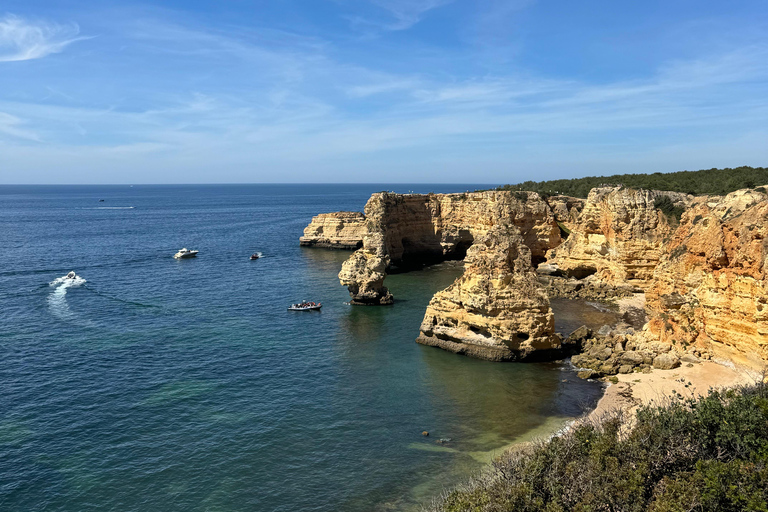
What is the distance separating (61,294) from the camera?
2206 inches

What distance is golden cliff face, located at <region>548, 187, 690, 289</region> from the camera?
2084 inches

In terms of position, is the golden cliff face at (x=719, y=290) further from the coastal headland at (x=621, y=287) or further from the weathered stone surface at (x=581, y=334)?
the weathered stone surface at (x=581, y=334)

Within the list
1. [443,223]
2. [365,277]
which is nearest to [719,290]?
[365,277]

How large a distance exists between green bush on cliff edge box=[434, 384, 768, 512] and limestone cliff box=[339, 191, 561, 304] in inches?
1530

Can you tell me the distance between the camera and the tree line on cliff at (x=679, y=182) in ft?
238

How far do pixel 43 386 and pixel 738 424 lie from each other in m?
36.1

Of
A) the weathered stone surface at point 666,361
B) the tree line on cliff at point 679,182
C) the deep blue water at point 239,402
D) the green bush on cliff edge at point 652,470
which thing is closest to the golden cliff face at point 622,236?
the tree line on cliff at point 679,182

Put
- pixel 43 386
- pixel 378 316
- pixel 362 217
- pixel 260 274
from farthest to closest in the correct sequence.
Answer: pixel 362 217, pixel 260 274, pixel 378 316, pixel 43 386

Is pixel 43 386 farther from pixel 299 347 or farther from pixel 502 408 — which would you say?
pixel 502 408

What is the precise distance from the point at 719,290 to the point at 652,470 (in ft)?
57.6

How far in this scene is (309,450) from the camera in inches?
988

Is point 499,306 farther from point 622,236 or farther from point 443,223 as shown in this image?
point 443,223

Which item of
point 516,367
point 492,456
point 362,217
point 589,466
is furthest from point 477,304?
point 362,217

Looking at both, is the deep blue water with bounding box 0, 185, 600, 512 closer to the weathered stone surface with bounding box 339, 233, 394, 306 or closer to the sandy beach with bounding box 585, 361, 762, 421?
the sandy beach with bounding box 585, 361, 762, 421
